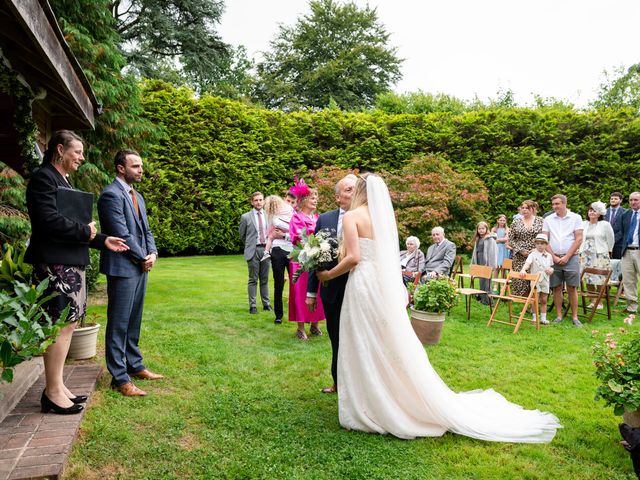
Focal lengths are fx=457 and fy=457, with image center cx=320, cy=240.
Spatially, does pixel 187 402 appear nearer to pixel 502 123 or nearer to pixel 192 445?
pixel 192 445

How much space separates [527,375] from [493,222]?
12076 mm

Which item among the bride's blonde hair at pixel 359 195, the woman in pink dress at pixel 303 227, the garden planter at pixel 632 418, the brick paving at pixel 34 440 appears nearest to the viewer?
the brick paving at pixel 34 440

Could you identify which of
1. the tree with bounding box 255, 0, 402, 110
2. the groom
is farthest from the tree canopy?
the groom

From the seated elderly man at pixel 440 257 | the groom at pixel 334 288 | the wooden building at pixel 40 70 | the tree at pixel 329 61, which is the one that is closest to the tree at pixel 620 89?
the tree at pixel 329 61

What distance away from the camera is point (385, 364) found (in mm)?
3734

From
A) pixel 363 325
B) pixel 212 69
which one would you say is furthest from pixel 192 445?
pixel 212 69

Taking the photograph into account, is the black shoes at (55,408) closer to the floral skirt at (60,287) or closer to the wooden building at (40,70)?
the floral skirt at (60,287)

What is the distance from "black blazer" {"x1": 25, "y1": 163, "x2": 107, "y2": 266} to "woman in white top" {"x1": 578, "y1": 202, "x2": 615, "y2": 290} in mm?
9123

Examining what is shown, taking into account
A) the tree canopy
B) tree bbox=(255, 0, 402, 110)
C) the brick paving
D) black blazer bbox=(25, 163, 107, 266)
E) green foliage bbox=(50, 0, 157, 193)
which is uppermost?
tree bbox=(255, 0, 402, 110)

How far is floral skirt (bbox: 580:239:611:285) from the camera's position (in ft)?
30.3

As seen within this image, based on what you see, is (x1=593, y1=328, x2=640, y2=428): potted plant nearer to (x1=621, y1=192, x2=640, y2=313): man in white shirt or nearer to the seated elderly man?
the seated elderly man

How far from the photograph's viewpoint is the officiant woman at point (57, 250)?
339 cm

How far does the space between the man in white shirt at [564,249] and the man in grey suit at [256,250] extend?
5.14 metres

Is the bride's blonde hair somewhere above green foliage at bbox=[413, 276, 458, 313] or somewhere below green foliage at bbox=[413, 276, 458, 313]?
above
